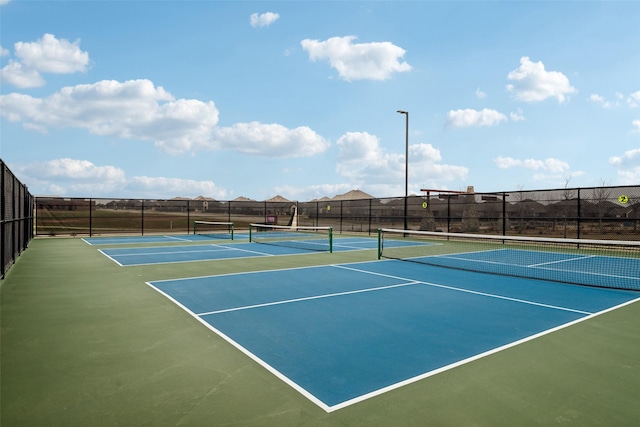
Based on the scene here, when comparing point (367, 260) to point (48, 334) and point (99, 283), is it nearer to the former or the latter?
point (99, 283)

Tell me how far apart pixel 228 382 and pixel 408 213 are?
22597mm

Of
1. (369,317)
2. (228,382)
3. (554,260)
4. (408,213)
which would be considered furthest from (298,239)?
(228,382)

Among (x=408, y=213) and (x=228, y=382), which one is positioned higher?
(x=408, y=213)

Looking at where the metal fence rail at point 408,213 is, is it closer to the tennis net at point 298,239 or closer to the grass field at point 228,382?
the tennis net at point 298,239

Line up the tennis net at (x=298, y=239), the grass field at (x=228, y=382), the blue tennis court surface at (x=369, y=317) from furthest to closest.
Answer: the tennis net at (x=298, y=239) → the blue tennis court surface at (x=369, y=317) → the grass field at (x=228, y=382)

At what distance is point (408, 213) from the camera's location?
25.4 m

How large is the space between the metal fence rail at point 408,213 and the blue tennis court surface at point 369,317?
10.6 meters

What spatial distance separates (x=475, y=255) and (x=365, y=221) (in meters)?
13.3

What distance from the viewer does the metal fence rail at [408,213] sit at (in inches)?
682

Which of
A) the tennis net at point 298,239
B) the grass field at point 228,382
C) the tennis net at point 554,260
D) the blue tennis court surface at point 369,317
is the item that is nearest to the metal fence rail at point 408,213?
the tennis net at point 554,260

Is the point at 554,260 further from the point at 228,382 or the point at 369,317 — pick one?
the point at 228,382

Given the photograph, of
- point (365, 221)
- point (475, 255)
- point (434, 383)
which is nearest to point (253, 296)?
point (434, 383)

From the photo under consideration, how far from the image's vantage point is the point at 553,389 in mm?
3770

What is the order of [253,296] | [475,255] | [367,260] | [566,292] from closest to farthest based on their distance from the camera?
[253,296] → [566,292] → [367,260] → [475,255]
